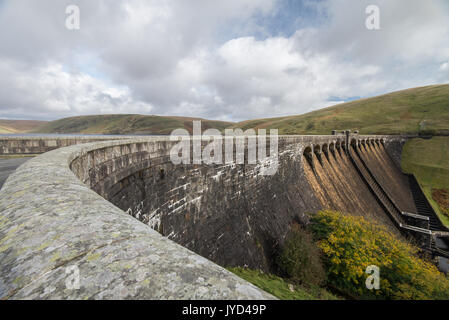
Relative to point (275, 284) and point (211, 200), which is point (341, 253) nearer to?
point (275, 284)

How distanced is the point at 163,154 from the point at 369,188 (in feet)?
105

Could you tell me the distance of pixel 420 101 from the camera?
253 feet

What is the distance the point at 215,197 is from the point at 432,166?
55.6 meters

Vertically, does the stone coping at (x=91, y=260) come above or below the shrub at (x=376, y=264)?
above

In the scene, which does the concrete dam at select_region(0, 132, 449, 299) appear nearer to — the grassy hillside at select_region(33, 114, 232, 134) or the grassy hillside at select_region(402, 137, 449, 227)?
the grassy hillside at select_region(402, 137, 449, 227)

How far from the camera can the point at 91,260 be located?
1.04 meters

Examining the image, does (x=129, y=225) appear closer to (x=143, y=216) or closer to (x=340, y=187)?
(x=143, y=216)

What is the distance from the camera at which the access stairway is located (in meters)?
26.3

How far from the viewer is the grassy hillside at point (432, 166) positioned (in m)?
33.7

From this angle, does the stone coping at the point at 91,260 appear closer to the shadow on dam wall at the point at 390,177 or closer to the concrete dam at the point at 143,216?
the concrete dam at the point at 143,216

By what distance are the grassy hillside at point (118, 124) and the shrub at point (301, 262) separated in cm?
12390

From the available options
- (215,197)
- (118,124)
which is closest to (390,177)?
(215,197)

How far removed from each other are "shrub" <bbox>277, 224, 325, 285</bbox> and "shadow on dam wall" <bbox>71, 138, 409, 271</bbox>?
2.47 ft

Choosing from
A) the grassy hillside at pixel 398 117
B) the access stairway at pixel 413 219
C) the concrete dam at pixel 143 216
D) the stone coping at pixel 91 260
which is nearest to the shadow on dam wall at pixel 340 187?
the concrete dam at pixel 143 216
